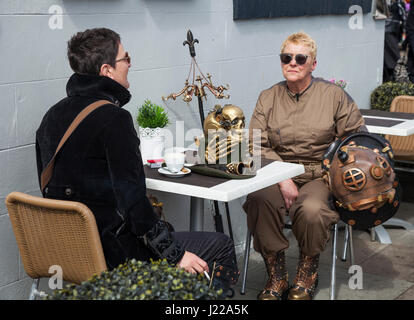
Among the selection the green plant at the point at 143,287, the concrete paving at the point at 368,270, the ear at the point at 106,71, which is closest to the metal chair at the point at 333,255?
the concrete paving at the point at 368,270

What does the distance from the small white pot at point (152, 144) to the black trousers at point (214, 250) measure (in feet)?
2.65

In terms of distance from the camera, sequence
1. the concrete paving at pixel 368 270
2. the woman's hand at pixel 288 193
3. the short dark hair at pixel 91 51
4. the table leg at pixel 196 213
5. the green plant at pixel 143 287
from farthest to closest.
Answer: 1. the concrete paving at pixel 368 270
2. the woman's hand at pixel 288 193
3. the table leg at pixel 196 213
4. the short dark hair at pixel 91 51
5. the green plant at pixel 143 287

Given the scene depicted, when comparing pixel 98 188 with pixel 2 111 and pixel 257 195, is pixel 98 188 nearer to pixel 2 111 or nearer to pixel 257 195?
pixel 2 111

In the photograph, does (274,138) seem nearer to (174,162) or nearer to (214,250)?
(174,162)

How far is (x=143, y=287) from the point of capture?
2.18 metres

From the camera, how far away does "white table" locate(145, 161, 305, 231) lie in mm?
3305

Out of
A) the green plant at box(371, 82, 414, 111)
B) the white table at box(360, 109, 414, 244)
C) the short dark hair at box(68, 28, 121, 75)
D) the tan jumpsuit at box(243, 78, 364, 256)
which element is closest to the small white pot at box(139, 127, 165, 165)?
the tan jumpsuit at box(243, 78, 364, 256)

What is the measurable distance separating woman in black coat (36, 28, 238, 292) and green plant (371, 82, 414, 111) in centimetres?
418

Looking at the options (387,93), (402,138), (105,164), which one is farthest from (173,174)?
(387,93)

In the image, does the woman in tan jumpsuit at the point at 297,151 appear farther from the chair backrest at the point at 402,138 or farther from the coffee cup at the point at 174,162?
the chair backrest at the point at 402,138

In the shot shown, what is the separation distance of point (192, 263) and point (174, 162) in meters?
0.73

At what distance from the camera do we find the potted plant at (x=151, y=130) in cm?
407

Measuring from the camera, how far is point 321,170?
419 centimetres
